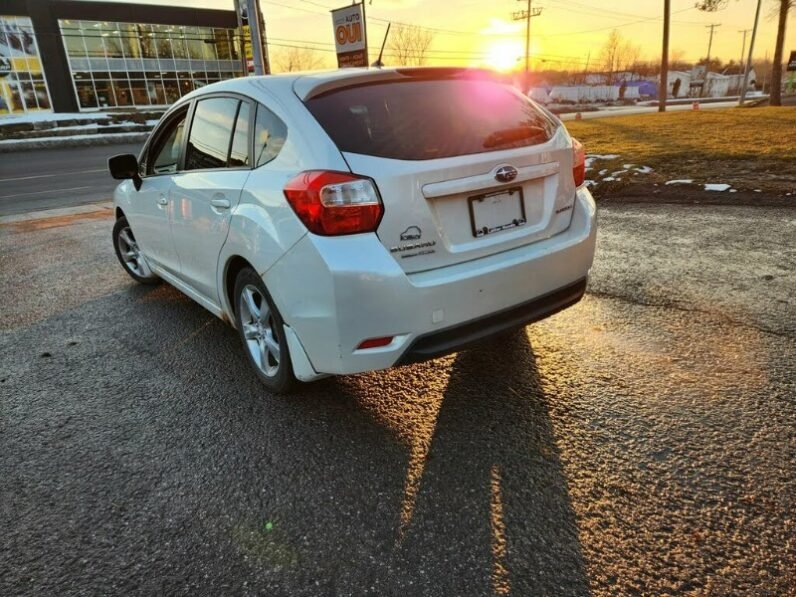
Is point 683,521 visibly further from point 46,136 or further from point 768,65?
point 768,65

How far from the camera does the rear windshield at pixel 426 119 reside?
2559 millimetres

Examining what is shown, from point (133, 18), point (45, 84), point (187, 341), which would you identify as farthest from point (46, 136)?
point (187, 341)

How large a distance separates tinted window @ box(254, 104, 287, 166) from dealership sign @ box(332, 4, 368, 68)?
12.8 metres

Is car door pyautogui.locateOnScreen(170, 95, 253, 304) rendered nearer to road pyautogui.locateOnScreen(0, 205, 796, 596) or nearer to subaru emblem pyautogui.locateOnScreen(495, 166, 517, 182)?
road pyautogui.locateOnScreen(0, 205, 796, 596)

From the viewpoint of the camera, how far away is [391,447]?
2631 millimetres

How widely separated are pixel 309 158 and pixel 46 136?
35730 millimetres

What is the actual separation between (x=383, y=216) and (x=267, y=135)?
34.5 inches

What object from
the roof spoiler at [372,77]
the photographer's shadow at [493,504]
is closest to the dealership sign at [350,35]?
the roof spoiler at [372,77]

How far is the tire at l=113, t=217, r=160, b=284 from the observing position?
5.24 meters

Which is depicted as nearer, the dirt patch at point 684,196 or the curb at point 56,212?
the dirt patch at point 684,196

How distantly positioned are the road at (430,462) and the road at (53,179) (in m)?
8.86

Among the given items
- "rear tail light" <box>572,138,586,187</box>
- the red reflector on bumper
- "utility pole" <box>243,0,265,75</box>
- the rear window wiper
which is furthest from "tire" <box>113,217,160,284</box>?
"utility pole" <box>243,0,265,75</box>

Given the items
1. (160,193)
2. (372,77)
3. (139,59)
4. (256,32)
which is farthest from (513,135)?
(139,59)

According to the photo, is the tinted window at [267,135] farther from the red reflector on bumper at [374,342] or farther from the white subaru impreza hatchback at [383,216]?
the red reflector on bumper at [374,342]
